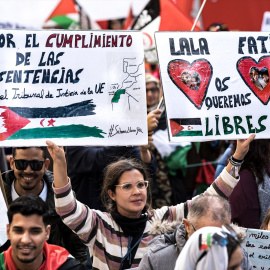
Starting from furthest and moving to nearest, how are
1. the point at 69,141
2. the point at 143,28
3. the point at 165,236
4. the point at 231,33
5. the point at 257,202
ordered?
the point at 143,28 < the point at 257,202 < the point at 231,33 < the point at 69,141 < the point at 165,236

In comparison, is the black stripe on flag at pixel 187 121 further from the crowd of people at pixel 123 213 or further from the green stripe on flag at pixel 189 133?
the crowd of people at pixel 123 213

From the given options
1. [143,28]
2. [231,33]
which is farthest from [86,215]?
[143,28]

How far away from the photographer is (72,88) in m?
4.42

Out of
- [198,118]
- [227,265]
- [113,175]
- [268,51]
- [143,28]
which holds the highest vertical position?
[143,28]

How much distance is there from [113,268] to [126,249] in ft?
0.46

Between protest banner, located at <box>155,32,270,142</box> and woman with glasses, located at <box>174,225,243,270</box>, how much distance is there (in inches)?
56.6

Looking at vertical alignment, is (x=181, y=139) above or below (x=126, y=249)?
above

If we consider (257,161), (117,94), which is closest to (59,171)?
(117,94)

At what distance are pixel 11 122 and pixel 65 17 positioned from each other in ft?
23.2

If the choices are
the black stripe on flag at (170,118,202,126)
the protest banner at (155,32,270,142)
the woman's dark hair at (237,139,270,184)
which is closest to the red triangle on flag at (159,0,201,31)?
the woman's dark hair at (237,139,270,184)

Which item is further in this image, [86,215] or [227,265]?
[86,215]

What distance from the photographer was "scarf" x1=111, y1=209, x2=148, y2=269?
13.8 feet

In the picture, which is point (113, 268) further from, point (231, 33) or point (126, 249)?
point (231, 33)

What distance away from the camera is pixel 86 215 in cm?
418
